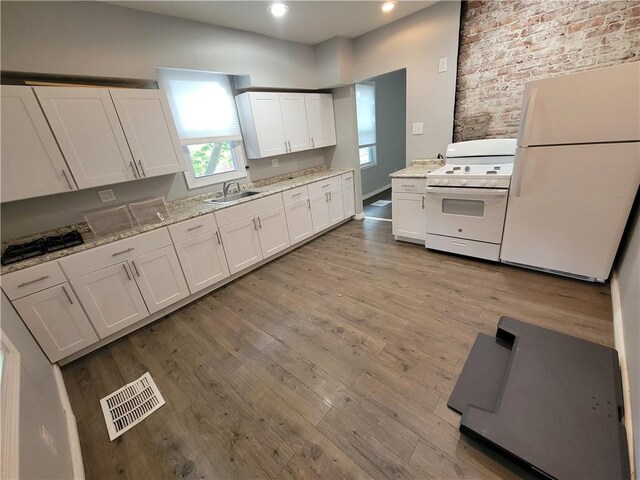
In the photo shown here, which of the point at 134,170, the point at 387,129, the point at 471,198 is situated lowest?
the point at 471,198

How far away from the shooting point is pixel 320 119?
3930 millimetres

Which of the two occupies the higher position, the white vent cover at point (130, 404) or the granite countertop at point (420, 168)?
the granite countertop at point (420, 168)

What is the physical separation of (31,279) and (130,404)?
1072 mm

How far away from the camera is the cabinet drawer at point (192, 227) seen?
2375 mm

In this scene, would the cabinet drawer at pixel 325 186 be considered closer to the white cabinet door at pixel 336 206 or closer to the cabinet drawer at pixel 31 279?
the white cabinet door at pixel 336 206

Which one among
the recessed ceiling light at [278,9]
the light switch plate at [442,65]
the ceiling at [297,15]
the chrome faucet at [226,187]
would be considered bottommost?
the chrome faucet at [226,187]

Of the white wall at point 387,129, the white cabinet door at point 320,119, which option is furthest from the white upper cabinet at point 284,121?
the white wall at point 387,129

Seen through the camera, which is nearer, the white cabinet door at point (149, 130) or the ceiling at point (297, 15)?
the white cabinet door at point (149, 130)

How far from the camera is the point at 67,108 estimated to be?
6.37 ft

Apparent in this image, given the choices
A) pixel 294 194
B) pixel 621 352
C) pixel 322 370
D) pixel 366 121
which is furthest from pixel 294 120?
pixel 621 352

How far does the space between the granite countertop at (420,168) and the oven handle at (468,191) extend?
0.25m

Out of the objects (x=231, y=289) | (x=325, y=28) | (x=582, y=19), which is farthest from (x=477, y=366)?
(x=325, y=28)

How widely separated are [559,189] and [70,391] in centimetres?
398

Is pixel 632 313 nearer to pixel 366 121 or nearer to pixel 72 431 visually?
pixel 72 431
